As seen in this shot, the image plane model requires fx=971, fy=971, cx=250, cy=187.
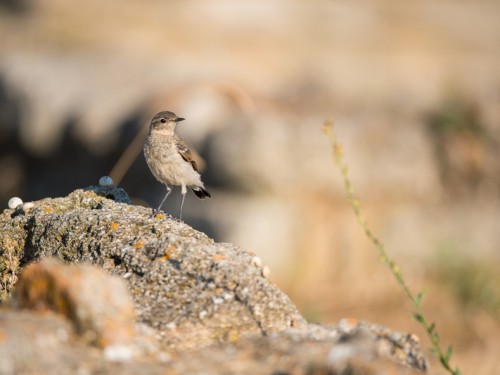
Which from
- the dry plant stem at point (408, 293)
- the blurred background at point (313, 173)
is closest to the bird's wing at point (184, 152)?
the dry plant stem at point (408, 293)

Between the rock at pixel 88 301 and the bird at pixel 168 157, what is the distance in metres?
4.05

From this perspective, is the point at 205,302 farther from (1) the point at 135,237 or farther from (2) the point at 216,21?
(2) the point at 216,21

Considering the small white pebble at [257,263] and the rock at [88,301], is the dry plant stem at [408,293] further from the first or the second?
the rock at [88,301]

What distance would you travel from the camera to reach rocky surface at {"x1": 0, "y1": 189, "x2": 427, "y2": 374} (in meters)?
3.51

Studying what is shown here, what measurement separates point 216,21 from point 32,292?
33.6 meters

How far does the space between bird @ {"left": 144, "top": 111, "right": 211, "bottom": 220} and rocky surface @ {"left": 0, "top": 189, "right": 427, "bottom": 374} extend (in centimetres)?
232

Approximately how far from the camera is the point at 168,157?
7961 millimetres

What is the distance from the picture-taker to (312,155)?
51.2 ft

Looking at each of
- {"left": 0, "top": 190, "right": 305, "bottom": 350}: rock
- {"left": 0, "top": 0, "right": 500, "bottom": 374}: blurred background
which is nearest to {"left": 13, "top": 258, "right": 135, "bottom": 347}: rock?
{"left": 0, "top": 190, "right": 305, "bottom": 350}: rock

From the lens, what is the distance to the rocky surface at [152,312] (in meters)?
3.51

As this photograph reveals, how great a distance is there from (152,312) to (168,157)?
3.78 meters

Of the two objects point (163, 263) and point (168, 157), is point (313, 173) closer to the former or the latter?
point (168, 157)

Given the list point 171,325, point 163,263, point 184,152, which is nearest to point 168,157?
point 184,152

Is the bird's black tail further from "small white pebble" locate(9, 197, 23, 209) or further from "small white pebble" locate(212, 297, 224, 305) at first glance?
"small white pebble" locate(212, 297, 224, 305)
